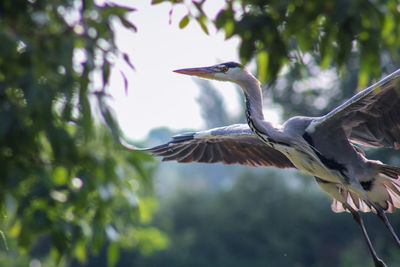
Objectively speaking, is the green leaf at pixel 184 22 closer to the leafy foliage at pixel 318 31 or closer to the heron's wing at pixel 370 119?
the leafy foliage at pixel 318 31

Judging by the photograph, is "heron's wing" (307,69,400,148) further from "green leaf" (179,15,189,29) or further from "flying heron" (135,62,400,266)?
"green leaf" (179,15,189,29)

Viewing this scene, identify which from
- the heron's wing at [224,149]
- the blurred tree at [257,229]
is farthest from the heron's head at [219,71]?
the blurred tree at [257,229]

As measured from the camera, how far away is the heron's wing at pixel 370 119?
12.7 ft

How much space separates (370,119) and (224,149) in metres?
1.37

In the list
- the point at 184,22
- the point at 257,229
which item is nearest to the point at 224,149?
the point at 184,22

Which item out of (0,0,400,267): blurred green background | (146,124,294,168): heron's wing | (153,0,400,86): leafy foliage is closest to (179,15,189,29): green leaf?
(0,0,400,267): blurred green background

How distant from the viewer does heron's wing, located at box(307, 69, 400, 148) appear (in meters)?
3.88

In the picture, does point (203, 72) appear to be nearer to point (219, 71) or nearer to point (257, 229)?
point (219, 71)

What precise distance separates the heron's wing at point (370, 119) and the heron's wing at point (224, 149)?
2.26 feet

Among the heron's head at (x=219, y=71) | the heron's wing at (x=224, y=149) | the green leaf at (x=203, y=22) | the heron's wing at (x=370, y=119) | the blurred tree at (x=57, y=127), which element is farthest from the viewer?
the heron's wing at (x=224, y=149)

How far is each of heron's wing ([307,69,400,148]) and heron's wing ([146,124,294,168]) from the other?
688 mm

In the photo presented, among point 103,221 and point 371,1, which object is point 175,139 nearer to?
point 103,221

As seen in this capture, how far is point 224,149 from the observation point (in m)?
5.16

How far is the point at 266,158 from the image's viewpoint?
16.4 ft
